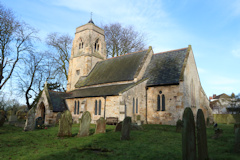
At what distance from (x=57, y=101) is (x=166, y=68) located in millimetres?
15260

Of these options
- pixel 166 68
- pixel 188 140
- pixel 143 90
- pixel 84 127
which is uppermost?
pixel 166 68

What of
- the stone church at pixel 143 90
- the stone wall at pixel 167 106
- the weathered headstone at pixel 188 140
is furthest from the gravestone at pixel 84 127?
the stone wall at pixel 167 106

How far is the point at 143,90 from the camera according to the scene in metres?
20.5

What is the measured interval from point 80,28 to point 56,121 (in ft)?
63.6

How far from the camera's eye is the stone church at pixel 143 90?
1859cm

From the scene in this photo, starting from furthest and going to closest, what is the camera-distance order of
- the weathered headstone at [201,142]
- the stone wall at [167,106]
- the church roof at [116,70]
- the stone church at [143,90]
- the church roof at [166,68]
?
the church roof at [116,70] < the church roof at [166,68] < the stone church at [143,90] < the stone wall at [167,106] < the weathered headstone at [201,142]

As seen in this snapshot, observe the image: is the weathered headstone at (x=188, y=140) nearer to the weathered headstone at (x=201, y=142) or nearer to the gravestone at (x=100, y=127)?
the weathered headstone at (x=201, y=142)

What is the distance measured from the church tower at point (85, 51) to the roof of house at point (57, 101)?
6301mm

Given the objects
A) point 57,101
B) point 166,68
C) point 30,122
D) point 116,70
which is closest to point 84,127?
point 30,122

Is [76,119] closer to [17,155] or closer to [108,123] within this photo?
[108,123]

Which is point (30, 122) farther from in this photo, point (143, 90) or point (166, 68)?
point (166, 68)

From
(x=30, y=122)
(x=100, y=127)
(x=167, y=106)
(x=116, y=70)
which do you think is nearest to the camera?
(x=100, y=127)

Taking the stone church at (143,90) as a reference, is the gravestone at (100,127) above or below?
below

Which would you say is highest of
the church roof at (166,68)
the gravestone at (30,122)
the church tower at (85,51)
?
the church tower at (85,51)
